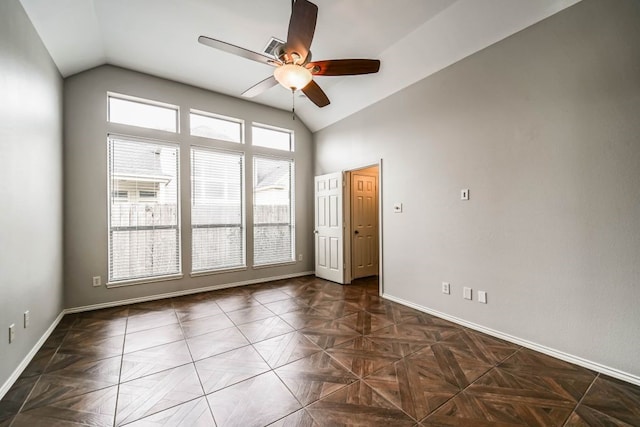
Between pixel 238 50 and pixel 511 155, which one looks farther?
pixel 511 155

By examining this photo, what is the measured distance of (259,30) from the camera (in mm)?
2947

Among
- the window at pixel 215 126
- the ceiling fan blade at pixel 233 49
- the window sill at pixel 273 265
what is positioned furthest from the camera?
the window sill at pixel 273 265

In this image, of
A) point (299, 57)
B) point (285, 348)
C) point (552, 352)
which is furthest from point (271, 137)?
point (552, 352)

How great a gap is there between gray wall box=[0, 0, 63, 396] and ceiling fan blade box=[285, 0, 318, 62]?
2.03m

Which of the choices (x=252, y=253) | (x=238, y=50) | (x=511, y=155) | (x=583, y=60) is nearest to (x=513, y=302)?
(x=511, y=155)

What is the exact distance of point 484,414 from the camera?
63.7 inches

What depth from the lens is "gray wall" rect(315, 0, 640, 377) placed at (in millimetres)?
1965

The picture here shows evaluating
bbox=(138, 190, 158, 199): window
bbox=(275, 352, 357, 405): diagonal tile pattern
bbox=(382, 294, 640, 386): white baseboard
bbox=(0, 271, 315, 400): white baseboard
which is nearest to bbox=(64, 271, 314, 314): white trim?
bbox=(0, 271, 315, 400): white baseboard

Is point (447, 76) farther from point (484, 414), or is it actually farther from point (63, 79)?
point (63, 79)

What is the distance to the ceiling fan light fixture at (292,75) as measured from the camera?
87.6 inches

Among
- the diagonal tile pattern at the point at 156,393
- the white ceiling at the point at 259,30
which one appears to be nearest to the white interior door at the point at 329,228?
the white ceiling at the point at 259,30

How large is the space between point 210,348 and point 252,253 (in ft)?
7.73

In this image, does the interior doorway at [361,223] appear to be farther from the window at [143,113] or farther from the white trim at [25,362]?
the white trim at [25,362]

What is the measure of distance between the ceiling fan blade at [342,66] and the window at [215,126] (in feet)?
8.31
